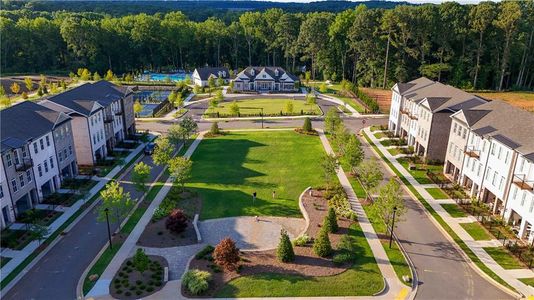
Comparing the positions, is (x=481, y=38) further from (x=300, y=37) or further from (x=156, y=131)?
(x=156, y=131)

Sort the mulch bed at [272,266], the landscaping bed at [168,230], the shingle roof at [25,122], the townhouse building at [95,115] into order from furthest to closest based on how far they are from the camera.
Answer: the townhouse building at [95,115] → the shingle roof at [25,122] → the landscaping bed at [168,230] → the mulch bed at [272,266]

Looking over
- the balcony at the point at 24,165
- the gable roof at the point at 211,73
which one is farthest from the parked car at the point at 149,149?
the gable roof at the point at 211,73

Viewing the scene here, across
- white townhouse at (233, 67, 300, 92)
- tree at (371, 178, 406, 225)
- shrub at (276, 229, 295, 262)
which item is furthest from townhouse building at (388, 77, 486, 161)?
white townhouse at (233, 67, 300, 92)

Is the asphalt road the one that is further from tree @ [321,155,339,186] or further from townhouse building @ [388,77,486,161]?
townhouse building @ [388,77,486,161]

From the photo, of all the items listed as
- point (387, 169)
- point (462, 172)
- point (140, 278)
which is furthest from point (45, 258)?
point (462, 172)

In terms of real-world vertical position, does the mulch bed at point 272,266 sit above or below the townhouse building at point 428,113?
below

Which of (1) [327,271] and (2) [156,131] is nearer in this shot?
(1) [327,271]

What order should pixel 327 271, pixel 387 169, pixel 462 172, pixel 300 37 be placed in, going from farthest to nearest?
pixel 300 37 < pixel 387 169 < pixel 462 172 < pixel 327 271

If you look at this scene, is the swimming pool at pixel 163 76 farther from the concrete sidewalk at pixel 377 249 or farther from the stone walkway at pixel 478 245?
the stone walkway at pixel 478 245
